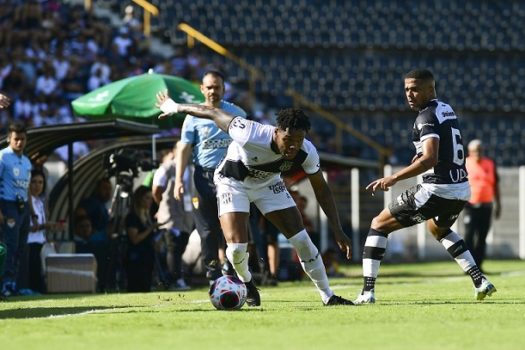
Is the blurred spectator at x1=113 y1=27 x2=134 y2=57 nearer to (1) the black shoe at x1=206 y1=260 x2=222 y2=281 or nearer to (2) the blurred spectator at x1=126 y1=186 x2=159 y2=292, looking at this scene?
(2) the blurred spectator at x1=126 y1=186 x2=159 y2=292

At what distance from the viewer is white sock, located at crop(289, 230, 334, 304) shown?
1062cm

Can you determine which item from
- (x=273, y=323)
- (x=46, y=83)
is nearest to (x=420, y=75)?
(x=273, y=323)

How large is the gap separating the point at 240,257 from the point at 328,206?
0.87m

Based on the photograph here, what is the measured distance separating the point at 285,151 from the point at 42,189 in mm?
7181

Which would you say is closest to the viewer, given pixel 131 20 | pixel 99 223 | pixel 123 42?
pixel 99 223

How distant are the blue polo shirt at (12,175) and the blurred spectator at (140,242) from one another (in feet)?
5.82

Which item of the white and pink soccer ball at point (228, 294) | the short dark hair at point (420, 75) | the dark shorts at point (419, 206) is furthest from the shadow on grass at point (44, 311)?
the short dark hair at point (420, 75)

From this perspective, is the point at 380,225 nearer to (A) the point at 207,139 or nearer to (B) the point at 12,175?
(A) the point at 207,139

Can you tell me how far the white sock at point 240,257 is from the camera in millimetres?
10555

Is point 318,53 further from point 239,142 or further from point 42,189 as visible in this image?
point 239,142

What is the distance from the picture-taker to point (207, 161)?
1269 cm

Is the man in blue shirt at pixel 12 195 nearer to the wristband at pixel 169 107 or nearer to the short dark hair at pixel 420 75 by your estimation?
the wristband at pixel 169 107

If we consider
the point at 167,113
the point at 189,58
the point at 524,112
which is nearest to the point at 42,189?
the point at 167,113

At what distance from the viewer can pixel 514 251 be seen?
28.5 m
